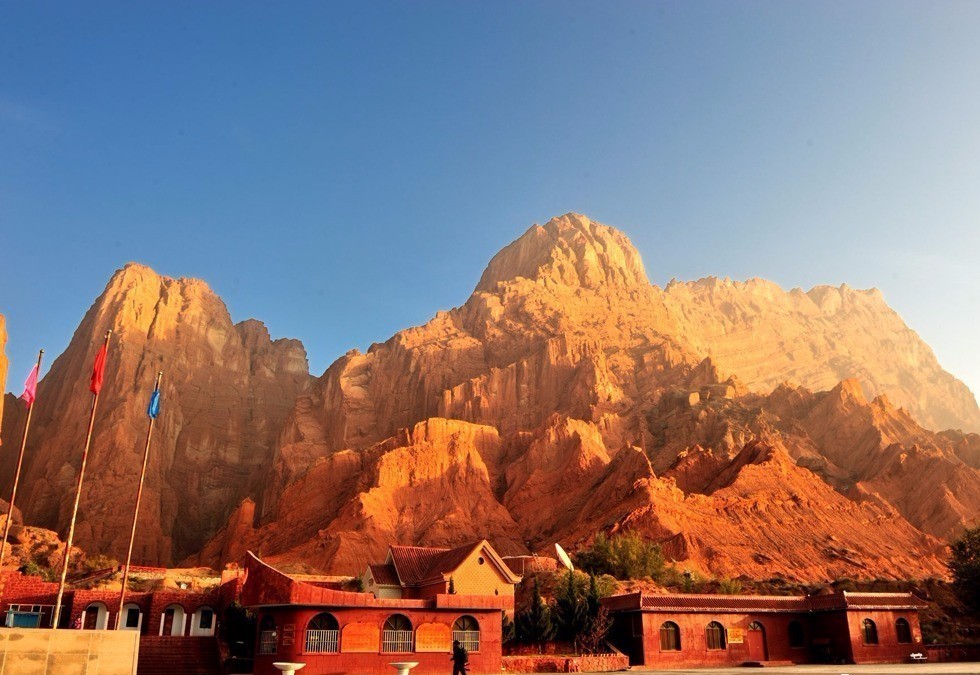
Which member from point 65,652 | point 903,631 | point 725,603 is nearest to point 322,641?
point 65,652

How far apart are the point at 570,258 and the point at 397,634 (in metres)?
121

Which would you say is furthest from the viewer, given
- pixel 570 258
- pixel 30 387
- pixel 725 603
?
pixel 570 258

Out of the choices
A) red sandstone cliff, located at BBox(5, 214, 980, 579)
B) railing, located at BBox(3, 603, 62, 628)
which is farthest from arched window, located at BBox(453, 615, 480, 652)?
red sandstone cliff, located at BBox(5, 214, 980, 579)

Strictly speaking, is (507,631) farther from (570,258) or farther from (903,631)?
(570,258)

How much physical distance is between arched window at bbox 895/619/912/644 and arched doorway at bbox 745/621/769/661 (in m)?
6.45

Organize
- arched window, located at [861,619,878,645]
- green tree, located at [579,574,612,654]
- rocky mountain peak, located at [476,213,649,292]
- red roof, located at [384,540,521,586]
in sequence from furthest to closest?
rocky mountain peak, located at [476,213,649,292] < red roof, located at [384,540,521,586] < arched window, located at [861,619,878,645] < green tree, located at [579,574,612,654]

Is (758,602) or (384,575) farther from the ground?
(384,575)

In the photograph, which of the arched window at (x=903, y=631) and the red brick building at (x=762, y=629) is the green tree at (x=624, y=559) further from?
the arched window at (x=903, y=631)

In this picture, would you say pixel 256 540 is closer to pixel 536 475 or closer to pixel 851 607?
pixel 536 475

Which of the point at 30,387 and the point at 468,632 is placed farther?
the point at 468,632

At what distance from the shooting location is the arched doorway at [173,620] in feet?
131

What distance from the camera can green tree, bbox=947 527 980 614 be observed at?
49250 mm

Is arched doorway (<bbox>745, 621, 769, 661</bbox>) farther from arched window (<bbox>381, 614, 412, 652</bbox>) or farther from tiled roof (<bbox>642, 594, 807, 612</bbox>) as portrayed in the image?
arched window (<bbox>381, 614, 412, 652</bbox>)

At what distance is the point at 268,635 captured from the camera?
101 feet
